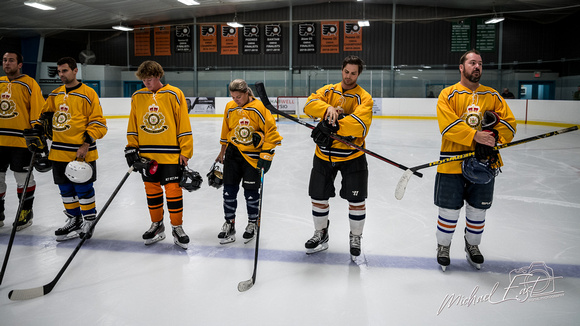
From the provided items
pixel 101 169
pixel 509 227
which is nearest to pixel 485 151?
pixel 509 227

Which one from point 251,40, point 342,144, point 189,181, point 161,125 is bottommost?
point 189,181

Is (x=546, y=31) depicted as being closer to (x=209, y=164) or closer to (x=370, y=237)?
(x=209, y=164)

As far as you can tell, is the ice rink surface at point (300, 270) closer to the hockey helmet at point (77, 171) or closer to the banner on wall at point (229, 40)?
the hockey helmet at point (77, 171)

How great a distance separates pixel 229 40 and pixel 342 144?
15.1 m

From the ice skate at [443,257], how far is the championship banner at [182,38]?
1610cm

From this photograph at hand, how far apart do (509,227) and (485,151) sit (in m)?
1.38

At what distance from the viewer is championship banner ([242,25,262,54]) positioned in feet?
53.8

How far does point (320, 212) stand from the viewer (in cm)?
269

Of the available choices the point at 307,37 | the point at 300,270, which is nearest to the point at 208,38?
the point at 307,37

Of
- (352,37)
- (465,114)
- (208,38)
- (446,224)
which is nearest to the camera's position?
(465,114)

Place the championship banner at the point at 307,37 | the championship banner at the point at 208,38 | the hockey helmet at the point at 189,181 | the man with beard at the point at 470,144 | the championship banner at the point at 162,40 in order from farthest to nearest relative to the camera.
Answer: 1. the championship banner at the point at 162,40
2. the championship banner at the point at 208,38
3. the championship banner at the point at 307,37
4. the hockey helmet at the point at 189,181
5. the man with beard at the point at 470,144

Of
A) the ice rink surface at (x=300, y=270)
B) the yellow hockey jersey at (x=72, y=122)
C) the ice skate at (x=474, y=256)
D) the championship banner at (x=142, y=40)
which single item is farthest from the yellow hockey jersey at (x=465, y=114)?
the championship banner at (x=142, y=40)

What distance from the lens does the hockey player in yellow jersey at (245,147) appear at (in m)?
2.81

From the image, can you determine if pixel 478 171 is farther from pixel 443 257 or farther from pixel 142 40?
pixel 142 40
